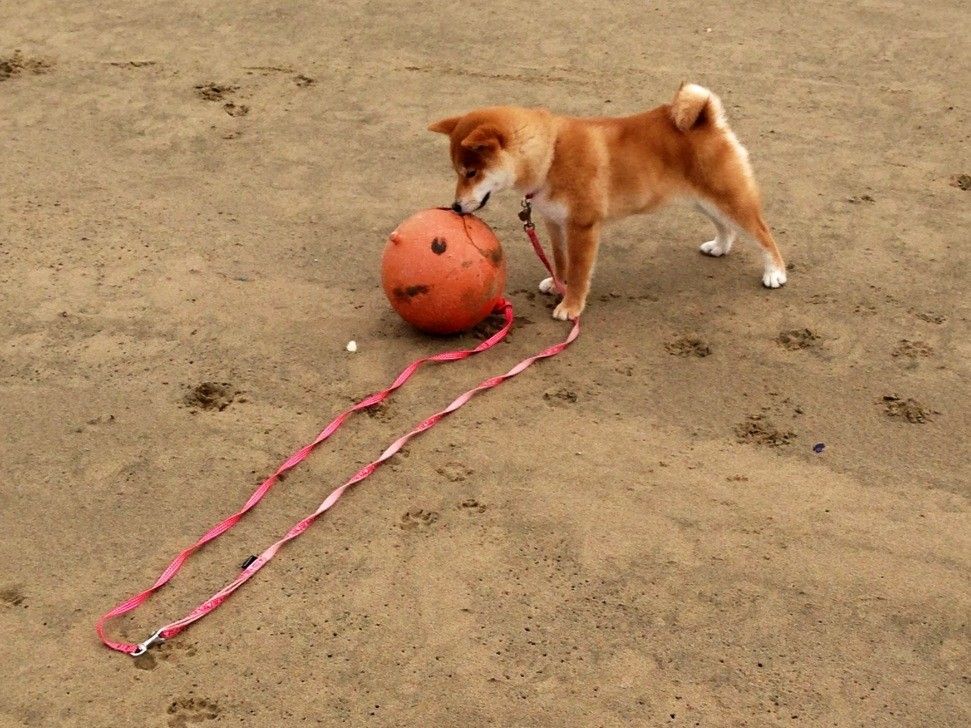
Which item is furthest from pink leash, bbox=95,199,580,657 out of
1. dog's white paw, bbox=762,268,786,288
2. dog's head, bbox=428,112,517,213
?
dog's white paw, bbox=762,268,786,288

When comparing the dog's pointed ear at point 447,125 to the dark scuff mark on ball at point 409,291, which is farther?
the dog's pointed ear at point 447,125

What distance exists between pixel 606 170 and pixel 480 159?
22.5 inches

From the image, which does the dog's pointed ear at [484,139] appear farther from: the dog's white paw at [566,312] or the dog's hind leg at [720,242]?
the dog's hind leg at [720,242]

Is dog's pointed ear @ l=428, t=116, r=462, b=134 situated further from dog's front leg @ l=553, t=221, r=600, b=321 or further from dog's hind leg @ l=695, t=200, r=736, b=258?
dog's hind leg @ l=695, t=200, r=736, b=258

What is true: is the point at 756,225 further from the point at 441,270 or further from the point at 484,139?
the point at 441,270

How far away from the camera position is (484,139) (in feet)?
15.0

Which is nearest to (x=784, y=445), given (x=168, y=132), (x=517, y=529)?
(x=517, y=529)

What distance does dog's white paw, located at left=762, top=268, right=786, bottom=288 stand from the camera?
16.8 ft

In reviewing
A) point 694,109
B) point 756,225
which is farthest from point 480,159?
point 756,225

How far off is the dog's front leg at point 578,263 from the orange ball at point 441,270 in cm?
38

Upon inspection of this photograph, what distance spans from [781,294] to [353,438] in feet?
6.62

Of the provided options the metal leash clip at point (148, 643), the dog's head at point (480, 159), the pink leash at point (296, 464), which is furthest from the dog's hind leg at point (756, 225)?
the metal leash clip at point (148, 643)

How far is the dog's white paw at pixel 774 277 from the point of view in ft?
16.8

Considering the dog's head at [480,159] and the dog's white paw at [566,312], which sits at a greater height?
the dog's head at [480,159]
